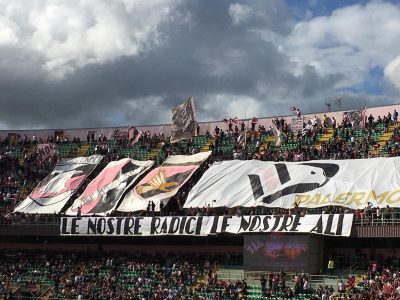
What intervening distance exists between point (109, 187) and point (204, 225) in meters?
10.4

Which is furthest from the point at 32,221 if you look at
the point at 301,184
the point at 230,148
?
the point at 301,184

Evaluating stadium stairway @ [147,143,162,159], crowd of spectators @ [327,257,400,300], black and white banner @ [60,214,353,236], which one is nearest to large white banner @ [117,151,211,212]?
black and white banner @ [60,214,353,236]

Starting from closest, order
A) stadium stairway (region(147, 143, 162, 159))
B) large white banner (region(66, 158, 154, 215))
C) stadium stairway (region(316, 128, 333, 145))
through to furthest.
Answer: large white banner (region(66, 158, 154, 215))
stadium stairway (region(316, 128, 333, 145))
stadium stairway (region(147, 143, 162, 159))

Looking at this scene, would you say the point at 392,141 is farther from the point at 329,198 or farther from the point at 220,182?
the point at 220,182

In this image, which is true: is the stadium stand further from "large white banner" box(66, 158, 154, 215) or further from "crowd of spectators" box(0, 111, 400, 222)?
"large white banner" box(66, 158, 154, 215)

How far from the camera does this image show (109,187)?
57.6 metres

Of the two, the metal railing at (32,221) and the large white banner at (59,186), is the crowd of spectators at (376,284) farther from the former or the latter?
the large white banner at (59,186)

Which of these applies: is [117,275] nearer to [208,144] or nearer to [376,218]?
[208,144]

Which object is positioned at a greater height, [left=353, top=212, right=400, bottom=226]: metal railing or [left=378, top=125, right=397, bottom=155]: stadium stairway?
[left=378, top=125, right=397, bottom=155]: stadium stairway

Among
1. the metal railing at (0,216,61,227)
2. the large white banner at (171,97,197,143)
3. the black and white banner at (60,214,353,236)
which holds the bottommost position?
the black and white banner at (60,214,353,236)

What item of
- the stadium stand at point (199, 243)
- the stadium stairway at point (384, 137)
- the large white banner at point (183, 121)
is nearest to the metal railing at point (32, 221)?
the stadium stand at point (199, 243)

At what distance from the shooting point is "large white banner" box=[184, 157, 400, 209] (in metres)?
47.2

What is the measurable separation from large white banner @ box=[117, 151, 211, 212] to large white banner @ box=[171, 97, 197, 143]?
15.6 feet

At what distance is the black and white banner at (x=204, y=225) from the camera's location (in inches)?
1788
